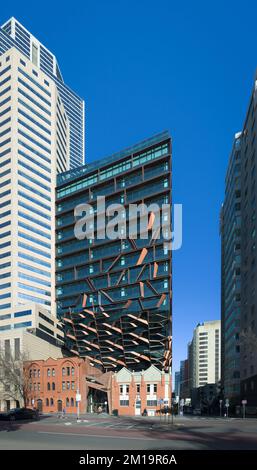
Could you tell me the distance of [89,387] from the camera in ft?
333

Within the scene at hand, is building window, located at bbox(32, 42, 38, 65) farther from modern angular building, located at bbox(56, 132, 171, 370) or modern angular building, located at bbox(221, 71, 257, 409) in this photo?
modern angular building, located at bbox(221, 71, 257, 409)

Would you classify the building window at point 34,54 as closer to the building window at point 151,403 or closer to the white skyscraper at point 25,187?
the white skyscraper at point 25,187

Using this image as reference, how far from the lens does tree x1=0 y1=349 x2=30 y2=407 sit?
3868 inches

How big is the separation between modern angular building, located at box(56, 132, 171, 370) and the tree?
71.6 feet

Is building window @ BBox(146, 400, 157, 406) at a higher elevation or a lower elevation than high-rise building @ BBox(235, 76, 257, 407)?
lower

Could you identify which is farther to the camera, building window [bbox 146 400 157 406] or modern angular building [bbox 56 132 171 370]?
modern angular building [bbox 56 132 171 370]

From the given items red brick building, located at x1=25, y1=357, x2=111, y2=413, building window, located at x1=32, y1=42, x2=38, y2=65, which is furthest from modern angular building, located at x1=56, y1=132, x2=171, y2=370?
building window, located at x1=32, y1=42, x2=38, y2=65

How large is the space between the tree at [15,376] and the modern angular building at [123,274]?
21826 mm

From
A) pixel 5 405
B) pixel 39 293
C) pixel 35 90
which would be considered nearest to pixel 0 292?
pixel 39 293

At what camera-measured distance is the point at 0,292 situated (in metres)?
132

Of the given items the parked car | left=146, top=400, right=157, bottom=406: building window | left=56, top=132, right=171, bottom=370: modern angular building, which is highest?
left=56, top=132, right=171, bottom=370: modern angular building

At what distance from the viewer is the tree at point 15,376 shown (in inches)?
3868

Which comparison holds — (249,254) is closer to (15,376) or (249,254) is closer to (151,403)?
(151,403)
